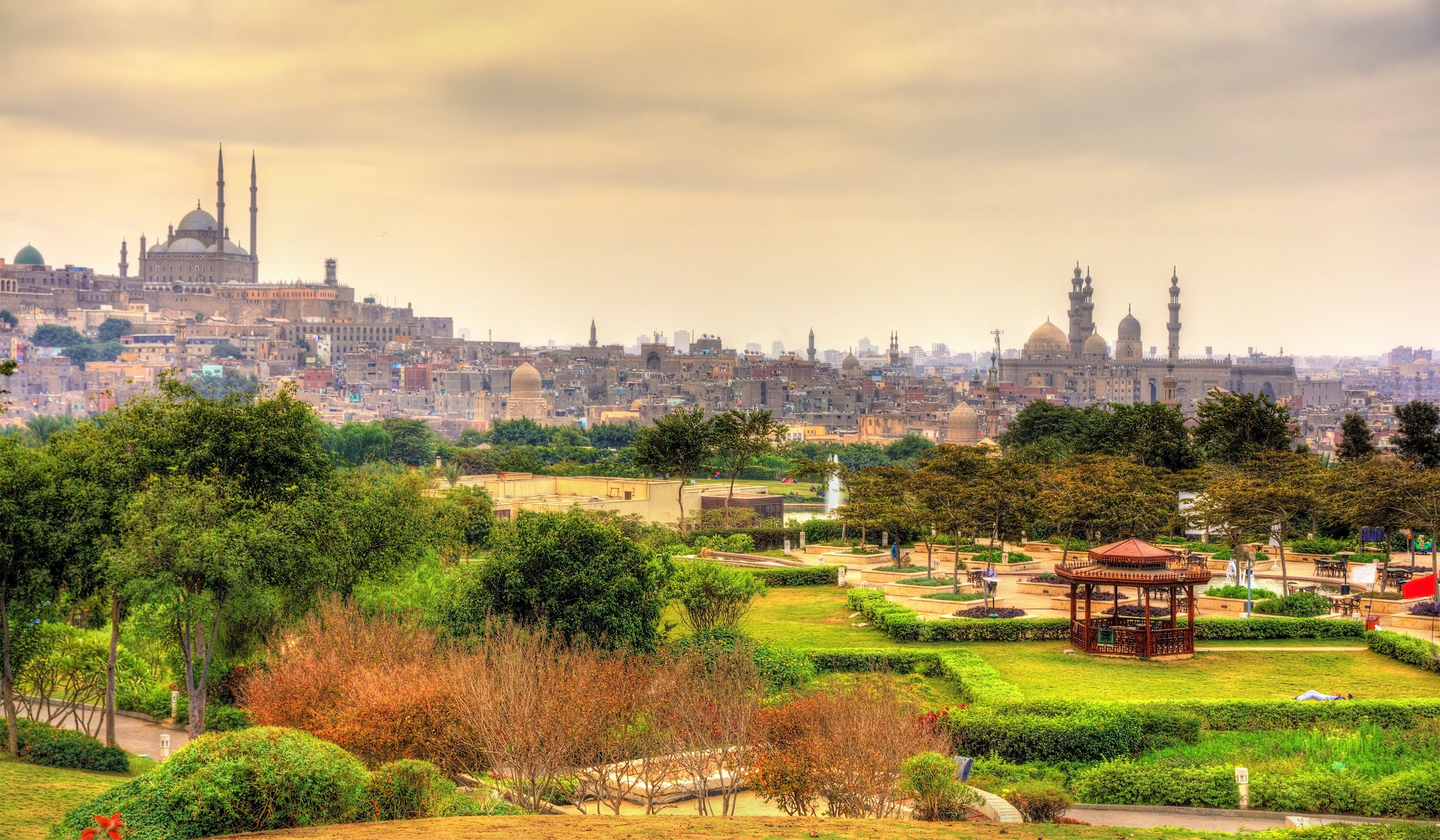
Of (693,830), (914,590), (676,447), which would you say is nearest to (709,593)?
(914,590)

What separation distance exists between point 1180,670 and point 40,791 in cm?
1678

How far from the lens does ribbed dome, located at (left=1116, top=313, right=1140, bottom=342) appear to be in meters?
186

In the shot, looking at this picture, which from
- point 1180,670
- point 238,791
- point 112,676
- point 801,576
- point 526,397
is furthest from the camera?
point 526,397

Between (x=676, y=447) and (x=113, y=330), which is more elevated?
(x=113, y=330)

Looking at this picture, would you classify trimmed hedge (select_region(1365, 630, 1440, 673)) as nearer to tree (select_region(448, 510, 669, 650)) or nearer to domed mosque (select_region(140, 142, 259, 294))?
tree (select_region(448, 510, 669, 650))

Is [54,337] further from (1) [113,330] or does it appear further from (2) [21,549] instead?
(2) [21,549]

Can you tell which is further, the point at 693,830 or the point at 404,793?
the point at 404,793

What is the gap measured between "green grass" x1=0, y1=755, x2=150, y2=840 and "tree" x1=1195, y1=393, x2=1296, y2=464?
106 ft

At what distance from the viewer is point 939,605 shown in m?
29.5

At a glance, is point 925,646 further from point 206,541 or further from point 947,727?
point 206,541

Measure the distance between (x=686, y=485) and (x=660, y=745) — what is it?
3950cm

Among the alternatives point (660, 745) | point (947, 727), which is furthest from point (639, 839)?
point (947, 727)

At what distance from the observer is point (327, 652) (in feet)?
59.7

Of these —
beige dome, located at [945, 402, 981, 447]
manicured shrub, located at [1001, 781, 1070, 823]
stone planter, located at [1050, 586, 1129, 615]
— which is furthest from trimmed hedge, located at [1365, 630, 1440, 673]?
beige dome, located at [945, 402, 981, 447]
